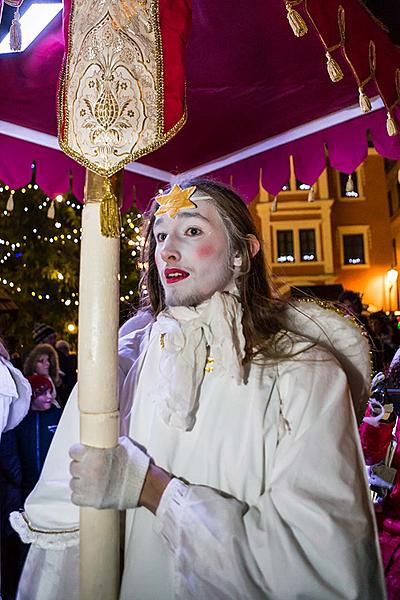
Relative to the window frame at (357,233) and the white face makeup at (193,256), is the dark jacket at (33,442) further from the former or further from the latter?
the window frame at (357,233)

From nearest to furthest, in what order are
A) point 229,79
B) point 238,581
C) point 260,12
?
point 238,581
point 260,12
point 229,79

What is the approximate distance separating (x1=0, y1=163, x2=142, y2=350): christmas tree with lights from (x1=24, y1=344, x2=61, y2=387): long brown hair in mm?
3597

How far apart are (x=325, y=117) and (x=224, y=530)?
3.30 metres

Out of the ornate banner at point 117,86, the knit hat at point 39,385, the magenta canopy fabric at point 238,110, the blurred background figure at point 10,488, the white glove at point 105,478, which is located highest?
the magenta canopy fabric at point 238,110

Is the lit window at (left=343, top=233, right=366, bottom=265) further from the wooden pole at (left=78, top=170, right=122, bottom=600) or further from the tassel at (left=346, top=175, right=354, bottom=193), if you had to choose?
the wooden pole at (left=78, top=170, right=122, bottom=600)

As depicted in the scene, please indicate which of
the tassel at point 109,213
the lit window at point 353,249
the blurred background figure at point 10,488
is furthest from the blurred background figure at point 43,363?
the lit window at point 353,249

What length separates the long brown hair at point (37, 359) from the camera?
5246 mm

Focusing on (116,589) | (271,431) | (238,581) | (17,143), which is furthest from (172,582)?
(17,143)

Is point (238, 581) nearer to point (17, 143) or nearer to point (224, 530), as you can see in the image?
point (224, 530)

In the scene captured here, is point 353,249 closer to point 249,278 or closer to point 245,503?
point 249,278

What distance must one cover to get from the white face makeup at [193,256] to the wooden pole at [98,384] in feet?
1.20

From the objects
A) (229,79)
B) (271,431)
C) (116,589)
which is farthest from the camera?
(229,79)

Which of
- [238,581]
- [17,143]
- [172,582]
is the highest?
[17,143]

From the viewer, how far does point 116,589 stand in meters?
1.36
